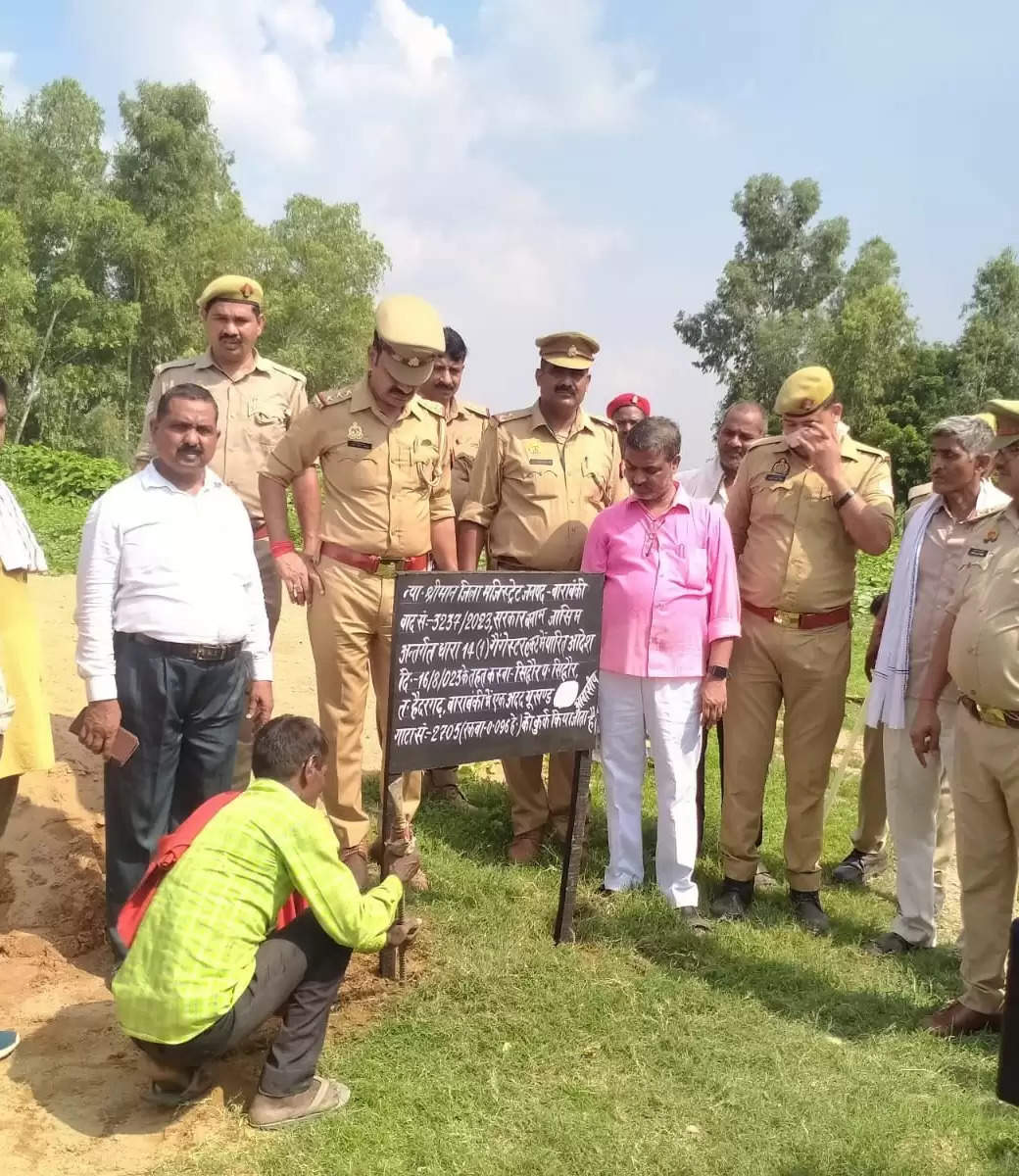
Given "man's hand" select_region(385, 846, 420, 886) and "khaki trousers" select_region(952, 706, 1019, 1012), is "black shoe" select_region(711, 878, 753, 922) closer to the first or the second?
"khaki trousers" select_region(952, 706, 1019, 1012)

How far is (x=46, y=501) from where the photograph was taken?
18328 millimetres

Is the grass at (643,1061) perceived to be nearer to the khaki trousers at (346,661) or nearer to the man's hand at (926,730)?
the khaki trousers at (346,661)

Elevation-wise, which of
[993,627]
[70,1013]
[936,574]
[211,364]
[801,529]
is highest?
[211,364]

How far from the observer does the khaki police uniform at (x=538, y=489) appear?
5.10 meters

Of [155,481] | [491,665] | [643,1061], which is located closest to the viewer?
[643,1061]

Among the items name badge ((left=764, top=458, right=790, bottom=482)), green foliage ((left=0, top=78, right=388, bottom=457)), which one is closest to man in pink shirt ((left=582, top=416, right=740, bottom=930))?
name badge ((left=764, top=458, right=790, bottom=482))

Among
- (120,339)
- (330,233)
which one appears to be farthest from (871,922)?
(330,233)

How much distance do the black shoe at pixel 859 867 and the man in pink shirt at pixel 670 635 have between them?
54.4 inches

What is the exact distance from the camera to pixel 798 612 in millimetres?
4648

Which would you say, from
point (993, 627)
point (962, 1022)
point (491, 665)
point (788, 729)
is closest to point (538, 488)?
point (491, 665)

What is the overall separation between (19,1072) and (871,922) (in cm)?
360

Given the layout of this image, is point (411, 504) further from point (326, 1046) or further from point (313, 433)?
point (326, 1046)

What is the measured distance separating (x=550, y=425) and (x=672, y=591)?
113cm

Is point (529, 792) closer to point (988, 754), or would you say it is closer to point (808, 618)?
point (808, 618)
